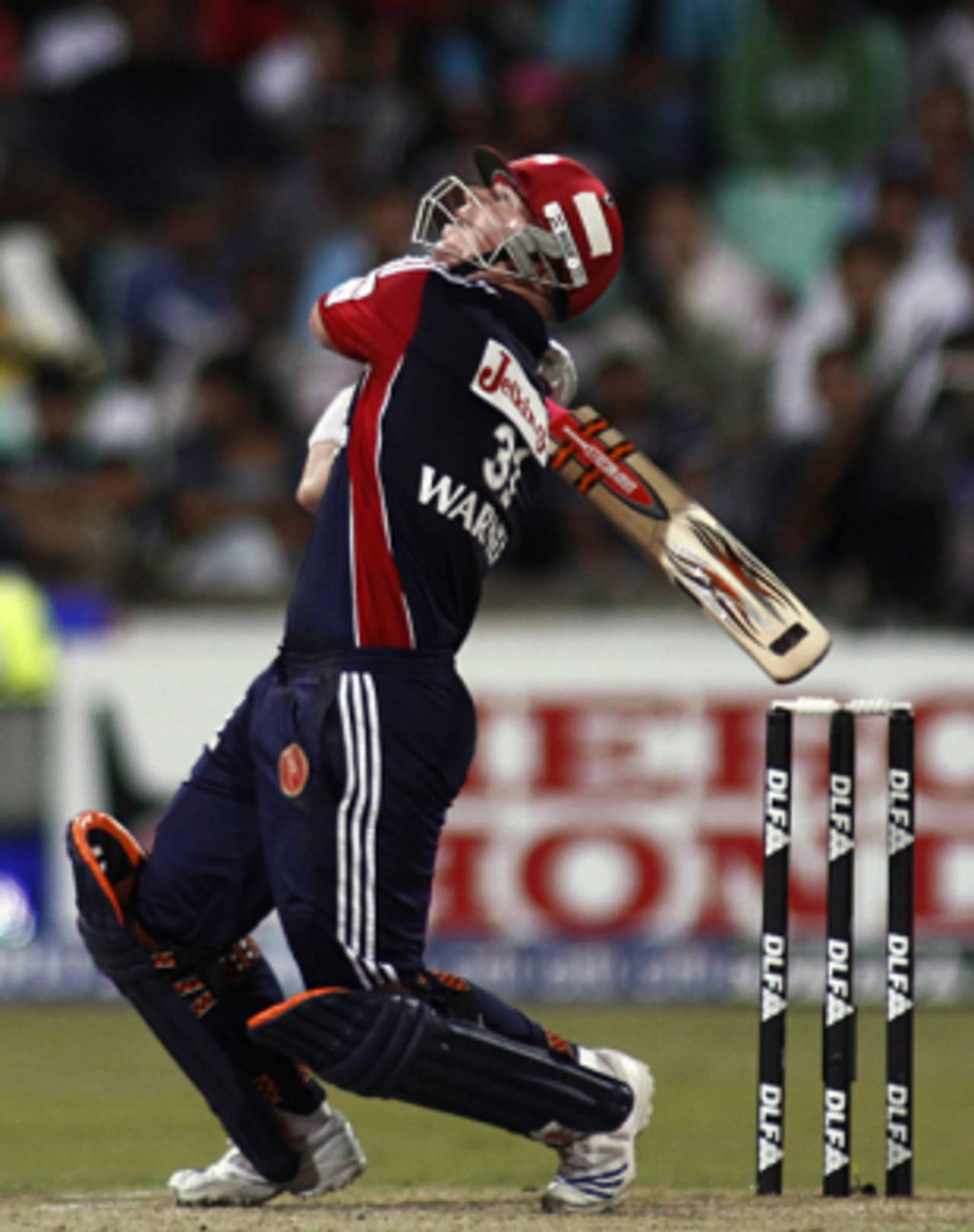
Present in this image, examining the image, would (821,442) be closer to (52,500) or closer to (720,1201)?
(52,500)

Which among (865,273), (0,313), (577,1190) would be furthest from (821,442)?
(577,1190)

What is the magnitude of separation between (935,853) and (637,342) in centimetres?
Result: 269

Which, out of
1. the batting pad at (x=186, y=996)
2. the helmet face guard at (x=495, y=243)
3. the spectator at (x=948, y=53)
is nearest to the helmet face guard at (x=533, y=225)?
the helmet face guard at (x=495, y=243)

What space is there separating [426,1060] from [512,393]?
1.28m

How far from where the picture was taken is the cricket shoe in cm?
502

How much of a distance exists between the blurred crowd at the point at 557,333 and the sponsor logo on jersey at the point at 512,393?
4126 millimetres

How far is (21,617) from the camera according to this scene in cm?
882

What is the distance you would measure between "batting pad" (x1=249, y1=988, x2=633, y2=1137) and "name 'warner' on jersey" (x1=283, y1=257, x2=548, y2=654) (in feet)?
2.24

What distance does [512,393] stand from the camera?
4.68m

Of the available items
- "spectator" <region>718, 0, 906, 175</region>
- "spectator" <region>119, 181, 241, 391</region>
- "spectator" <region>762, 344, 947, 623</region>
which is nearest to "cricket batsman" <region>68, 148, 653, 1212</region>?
"spectator" <region>762, 344, 947, 623</region>

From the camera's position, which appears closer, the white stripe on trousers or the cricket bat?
the white stripe on trousers

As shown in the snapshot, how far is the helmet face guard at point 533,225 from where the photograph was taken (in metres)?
4.71

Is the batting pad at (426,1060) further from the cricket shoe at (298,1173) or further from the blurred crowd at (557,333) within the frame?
the blurred crowd at (557,333)

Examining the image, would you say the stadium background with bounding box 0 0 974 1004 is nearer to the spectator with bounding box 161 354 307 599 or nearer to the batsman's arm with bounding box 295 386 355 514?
the spectator with bounding box 161 354 307 599
